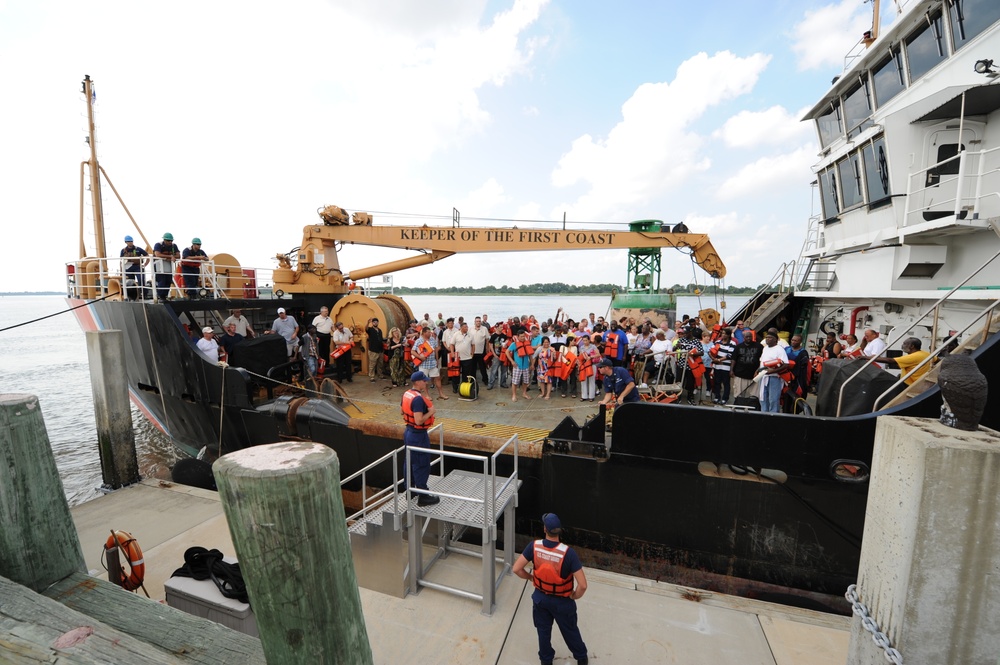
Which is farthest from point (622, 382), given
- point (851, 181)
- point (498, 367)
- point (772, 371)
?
point (851, 181)

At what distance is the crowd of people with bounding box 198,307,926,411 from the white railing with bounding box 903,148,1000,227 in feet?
8.02

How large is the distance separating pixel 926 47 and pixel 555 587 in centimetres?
1195

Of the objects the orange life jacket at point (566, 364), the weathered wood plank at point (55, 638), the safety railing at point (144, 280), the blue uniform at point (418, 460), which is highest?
the safety railing at point (144, 280)

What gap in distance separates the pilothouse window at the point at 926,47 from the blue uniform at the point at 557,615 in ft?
37.5

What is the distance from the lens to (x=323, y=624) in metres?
1.71

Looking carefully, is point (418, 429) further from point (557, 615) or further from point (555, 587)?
point (557, 615)

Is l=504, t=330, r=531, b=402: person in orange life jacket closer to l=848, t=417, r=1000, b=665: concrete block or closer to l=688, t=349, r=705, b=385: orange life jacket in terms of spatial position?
l=688, t=349, r=705, b=385: orange life jacket

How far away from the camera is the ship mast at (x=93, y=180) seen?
1283cm

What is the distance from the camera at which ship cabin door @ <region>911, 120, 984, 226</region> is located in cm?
778

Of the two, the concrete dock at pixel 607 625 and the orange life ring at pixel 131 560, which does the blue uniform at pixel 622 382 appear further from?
the orange life ring at pixel 131 560

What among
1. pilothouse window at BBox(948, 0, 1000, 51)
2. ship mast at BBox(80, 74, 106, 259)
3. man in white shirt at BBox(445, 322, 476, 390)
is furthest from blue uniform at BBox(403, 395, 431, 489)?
ship mast at BBox(80, 74, 106, 259)

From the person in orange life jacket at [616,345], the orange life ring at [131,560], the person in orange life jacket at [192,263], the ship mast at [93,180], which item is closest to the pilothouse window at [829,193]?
the person in orange life jacket at [616,345]

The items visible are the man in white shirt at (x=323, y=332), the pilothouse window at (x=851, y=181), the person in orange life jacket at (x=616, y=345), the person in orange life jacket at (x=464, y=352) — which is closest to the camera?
the person in orange life jacket at (x=616, y=345)

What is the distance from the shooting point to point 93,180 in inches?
530
